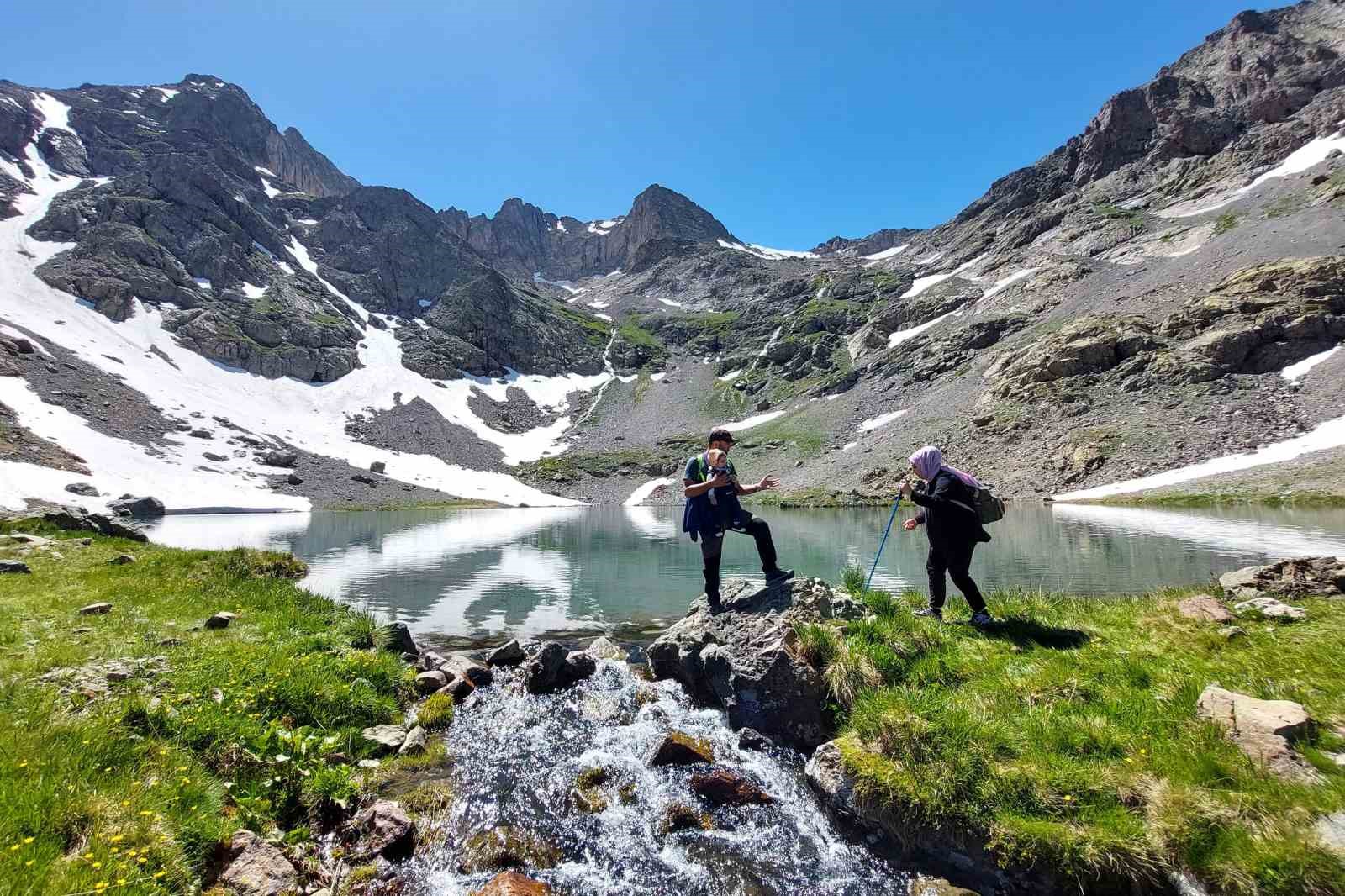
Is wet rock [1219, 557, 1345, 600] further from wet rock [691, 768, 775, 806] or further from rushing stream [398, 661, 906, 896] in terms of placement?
wet rock [691, 768, 775, 806]

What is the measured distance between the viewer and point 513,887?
17.1 ft

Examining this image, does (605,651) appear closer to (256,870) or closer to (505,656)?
(505,656)

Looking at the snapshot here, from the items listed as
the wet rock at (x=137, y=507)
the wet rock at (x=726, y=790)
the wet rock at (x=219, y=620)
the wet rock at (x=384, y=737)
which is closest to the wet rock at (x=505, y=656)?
the wet rock at (x=384, y=737)

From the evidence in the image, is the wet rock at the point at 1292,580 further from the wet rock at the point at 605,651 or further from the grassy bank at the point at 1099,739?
the wet rock at the point at 605,651

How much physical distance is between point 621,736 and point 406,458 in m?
110

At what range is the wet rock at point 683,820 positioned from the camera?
20.8 feet

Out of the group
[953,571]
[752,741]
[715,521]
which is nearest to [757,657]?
[752,741]

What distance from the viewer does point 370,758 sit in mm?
7277

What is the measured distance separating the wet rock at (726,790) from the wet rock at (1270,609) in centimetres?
666

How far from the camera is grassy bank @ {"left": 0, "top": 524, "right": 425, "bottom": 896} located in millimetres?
3850

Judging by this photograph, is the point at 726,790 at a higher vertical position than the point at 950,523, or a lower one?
lower

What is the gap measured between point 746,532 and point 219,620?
31.3 ft

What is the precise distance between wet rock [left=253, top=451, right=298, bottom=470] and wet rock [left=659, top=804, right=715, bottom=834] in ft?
333

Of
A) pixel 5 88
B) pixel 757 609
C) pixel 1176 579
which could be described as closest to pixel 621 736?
pixel 757 609
